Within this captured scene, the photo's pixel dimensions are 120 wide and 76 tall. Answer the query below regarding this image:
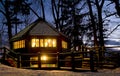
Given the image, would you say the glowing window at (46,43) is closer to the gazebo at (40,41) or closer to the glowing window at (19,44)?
the gazebo at (40,41)

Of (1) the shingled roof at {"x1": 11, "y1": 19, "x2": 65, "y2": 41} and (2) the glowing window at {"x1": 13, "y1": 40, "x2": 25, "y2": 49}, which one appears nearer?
(1) the shingled roof at {"x1": 11, "y1": 19, "x2": 65, "y2": 41}

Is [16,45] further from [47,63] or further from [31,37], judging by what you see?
[47,63]

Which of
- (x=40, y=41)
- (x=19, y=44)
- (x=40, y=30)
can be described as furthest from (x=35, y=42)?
(x=19, y=44)

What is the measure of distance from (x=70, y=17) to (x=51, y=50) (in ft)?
65.5

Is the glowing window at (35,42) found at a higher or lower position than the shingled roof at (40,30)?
lower

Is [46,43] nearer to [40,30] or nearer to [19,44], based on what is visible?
[40,30]

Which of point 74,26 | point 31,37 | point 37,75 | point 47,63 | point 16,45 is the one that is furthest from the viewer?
point 74,26

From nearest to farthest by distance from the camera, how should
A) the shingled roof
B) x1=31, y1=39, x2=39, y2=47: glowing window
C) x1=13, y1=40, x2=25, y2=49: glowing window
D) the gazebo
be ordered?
the gazebo, x1=31, y1=39, x2=39, y2=47: glowing window, the shingled roof, x1=13, y1=40, x2=25, y2=49: glowing window

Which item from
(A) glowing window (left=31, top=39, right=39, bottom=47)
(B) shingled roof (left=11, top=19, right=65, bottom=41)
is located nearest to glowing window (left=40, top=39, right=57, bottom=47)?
(A) glowing window (left=31, top=39, right=39, bottom=47)

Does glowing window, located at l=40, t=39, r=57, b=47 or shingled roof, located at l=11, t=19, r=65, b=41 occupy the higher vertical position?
shingled roof, located at l=11, t=19, r=65, b=41

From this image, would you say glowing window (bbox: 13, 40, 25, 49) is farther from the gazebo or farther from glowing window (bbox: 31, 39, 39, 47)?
glowing window (bbox: 31, 39, 39, 47)

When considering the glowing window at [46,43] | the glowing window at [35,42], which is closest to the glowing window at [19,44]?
the glowing window at [35,42]

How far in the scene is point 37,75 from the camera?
1770cm

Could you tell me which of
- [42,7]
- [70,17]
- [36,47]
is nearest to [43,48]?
[36,47]
